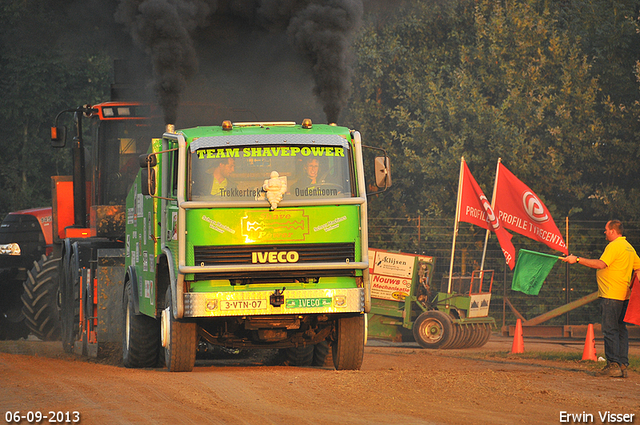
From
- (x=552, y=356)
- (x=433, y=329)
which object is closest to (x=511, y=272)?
(x=433, y=329)

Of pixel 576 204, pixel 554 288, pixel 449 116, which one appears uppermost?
pixel 449 116

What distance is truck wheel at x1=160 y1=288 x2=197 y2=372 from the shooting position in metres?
11.5

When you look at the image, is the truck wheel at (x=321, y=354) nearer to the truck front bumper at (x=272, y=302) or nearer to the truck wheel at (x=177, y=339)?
the truck wheel at (x=177, y=339)

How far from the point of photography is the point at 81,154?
17281mm

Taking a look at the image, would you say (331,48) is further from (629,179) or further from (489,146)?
(629,179)

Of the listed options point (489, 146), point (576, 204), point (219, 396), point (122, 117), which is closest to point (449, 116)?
point (489, 146)

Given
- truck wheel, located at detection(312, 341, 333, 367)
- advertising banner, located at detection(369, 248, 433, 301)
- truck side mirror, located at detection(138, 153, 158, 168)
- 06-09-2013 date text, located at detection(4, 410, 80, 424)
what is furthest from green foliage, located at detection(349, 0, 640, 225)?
06-09-2013 date text, located at detection(4, 410, 80, 424)

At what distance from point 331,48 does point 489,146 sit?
513 inches

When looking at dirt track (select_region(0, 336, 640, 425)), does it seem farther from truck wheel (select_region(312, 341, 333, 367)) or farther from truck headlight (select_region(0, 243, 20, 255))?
truck headlight (select_region(0, 243, 20, 255))

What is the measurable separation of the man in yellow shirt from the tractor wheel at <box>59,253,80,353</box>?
813 centimetres

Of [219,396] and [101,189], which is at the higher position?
[101,189]

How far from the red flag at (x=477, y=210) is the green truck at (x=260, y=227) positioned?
8.91 m

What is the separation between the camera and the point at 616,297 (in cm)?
1188

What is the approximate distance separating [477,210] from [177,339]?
10.3 m
